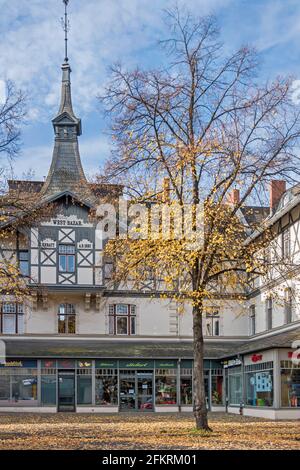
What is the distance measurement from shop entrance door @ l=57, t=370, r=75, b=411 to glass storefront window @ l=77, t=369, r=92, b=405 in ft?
1.00

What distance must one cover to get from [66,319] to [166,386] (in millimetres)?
6395

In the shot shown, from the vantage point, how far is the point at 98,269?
138 feet

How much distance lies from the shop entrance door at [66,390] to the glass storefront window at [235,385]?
812 centimetres

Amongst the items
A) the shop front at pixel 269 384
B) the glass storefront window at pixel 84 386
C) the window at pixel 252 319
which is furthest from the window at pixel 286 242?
the glass storefront window at pixel 84 386

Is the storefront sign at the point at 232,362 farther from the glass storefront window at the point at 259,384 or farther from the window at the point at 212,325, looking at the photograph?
the window at the point at 212,325

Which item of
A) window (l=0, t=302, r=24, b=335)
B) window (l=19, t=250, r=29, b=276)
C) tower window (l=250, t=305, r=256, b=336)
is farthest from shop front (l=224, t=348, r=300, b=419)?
window (l=19, t=250, r=29, b=276)

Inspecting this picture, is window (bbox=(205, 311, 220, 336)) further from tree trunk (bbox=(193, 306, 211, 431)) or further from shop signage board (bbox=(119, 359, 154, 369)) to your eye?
tree trunk (bbox=(193, 306, 211, 431))

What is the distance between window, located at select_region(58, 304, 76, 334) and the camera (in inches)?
1694

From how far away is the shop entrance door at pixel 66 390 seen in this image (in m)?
41.0
